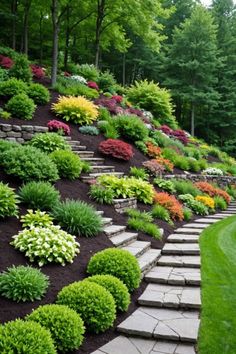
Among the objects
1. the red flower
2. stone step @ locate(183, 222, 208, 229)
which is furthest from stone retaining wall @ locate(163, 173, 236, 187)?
stone step @ locate(183, 222, 208, 229)

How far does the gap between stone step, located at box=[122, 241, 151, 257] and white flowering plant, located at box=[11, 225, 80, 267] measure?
117cm

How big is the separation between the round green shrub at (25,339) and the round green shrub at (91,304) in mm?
663

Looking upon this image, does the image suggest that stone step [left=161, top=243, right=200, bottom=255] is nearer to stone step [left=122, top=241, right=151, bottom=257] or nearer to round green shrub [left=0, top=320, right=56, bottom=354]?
stone step [left=122, top=241, right=151, bottom=257]

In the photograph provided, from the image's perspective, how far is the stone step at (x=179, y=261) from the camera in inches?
241

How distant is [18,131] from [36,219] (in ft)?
14.0

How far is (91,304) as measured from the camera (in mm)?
3996

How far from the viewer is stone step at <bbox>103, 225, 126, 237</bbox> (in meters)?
6.24

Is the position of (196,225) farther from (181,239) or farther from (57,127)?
(57,127)

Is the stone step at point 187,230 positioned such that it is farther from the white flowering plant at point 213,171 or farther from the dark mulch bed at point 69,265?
the white flowering plant at point 213,171

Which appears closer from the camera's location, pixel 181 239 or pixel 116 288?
pixel 116 288

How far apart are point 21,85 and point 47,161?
16.1 feet

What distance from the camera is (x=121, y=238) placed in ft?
20.5

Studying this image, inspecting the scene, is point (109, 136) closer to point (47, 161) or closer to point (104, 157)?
point (104, 157)

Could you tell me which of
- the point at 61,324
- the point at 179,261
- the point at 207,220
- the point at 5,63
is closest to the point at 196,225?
the point at 207,220
